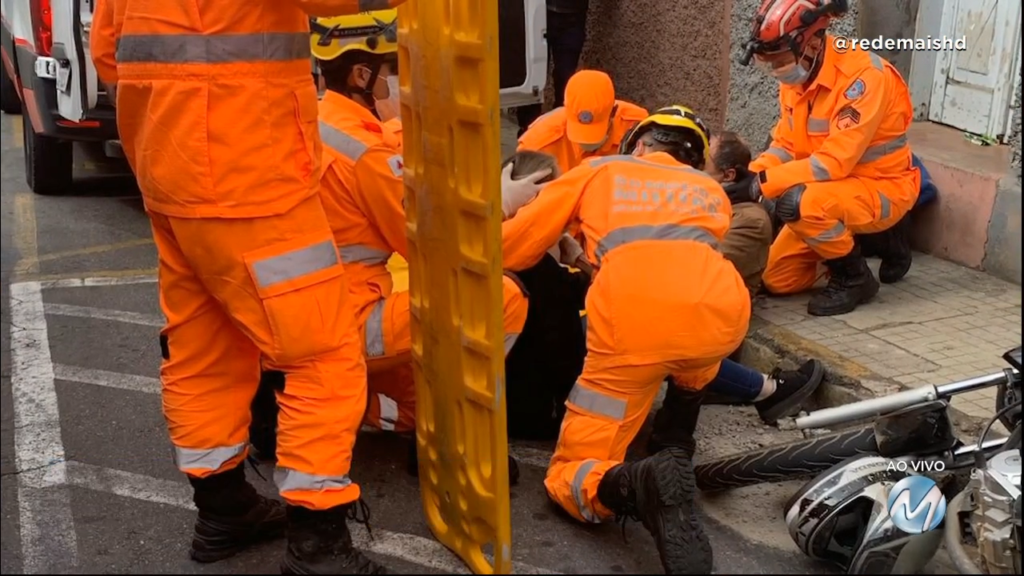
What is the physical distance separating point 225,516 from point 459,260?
1.06 metres

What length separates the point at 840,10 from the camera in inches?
196

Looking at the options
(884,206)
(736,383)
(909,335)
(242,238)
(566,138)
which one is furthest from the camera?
(566,138)

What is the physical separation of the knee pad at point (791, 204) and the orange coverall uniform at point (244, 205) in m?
2.53

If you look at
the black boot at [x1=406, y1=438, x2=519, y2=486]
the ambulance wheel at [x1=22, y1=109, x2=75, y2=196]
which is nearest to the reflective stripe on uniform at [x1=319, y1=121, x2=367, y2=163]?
the black boot at [x1=406, y1=438, x2=519, y2=486]

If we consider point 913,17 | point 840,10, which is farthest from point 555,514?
point 913,17

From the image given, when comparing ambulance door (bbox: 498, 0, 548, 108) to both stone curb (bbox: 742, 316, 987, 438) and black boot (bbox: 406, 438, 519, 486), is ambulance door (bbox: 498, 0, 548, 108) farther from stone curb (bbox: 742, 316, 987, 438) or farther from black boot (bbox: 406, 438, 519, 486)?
black boot (bbox: 406, 438, 519, 486)

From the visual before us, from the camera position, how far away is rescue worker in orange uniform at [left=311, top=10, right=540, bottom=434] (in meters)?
3.52

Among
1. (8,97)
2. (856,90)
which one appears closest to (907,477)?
(856,90)

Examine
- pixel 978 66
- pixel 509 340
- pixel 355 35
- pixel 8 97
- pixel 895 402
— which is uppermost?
pixel 355 35

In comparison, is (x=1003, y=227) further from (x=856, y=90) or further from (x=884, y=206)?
(x=856, y=90)

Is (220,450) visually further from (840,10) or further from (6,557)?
(840,10)

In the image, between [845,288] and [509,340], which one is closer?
[509,340]

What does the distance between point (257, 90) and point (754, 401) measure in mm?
2367

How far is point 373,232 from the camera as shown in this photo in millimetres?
3699
